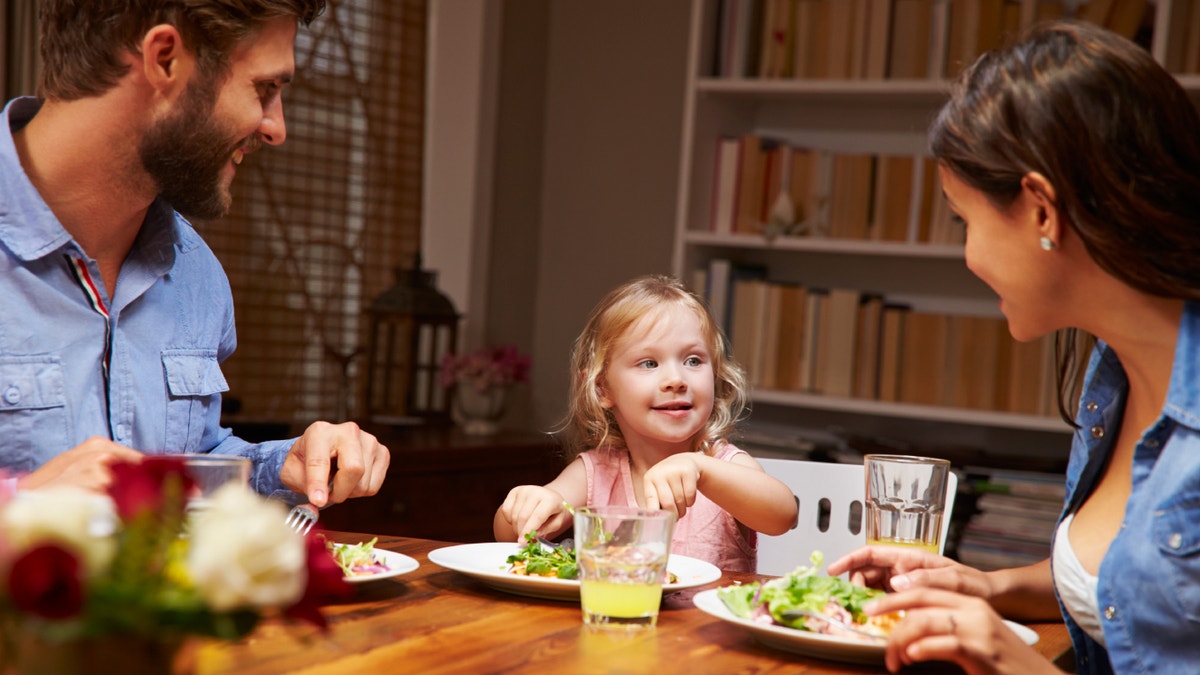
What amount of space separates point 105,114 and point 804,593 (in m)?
1.13

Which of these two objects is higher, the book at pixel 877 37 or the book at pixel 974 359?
the book at pixel 877 37

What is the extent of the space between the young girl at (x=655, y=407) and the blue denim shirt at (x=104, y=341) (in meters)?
0.59

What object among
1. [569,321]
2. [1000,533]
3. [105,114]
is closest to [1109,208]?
[105,114]

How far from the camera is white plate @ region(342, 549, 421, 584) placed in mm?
1183

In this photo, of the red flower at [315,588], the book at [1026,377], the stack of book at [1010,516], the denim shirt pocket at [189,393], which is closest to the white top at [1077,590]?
the red flower at [315,588]

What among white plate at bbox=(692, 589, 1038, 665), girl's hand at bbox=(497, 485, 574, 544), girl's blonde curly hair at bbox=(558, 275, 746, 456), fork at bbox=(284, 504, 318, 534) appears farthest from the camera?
girl's blonde curly hair at bbox=(558, 275, 746, 456)

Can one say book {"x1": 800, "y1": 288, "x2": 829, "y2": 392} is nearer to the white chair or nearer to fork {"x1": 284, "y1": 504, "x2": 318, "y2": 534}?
the white chair

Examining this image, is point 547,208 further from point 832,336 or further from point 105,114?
point 105,114

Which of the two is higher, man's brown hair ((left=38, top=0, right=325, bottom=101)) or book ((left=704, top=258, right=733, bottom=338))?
man's brown hair ((left=38, top=0, right=325, bottom=101))

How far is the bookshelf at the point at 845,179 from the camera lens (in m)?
2.97

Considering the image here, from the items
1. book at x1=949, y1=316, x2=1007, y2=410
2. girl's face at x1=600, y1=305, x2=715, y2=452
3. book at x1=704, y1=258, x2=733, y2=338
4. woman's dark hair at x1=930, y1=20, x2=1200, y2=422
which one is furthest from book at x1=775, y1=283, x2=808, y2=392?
woman's dark hair at x1=930, y1=20, x2=1200, y2=422

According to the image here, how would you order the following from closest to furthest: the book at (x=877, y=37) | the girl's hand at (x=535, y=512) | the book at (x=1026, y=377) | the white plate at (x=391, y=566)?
1. the white plate at (x=391, y=566)
2. the girl's hand at (x=535, y=512)
3. the book at (x=1026, y=377)
4. the book at (x=877, y=37)

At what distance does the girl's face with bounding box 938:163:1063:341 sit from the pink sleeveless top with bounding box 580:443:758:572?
2.42 ft

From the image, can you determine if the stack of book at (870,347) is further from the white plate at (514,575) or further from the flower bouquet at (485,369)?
the white plate at (514,575)
